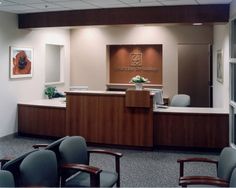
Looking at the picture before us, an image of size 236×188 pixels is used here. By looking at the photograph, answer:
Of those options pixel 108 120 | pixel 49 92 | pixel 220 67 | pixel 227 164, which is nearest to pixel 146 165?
pixel 108 120

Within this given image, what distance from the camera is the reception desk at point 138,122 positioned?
5.76 m

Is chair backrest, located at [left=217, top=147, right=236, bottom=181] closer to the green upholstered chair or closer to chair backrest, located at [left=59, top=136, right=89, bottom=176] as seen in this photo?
the green upholstered chair

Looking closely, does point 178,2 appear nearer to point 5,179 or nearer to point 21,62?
point 21,62

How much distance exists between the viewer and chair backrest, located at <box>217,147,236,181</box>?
2.78 m

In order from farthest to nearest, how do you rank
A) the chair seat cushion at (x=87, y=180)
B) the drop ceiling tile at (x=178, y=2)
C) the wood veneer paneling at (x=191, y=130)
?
the wood veneer paneling at (x=191, y=130)
the drop ceiling tile at (x=178, y=2)
the chair seat cushion at (x=87, y=180)

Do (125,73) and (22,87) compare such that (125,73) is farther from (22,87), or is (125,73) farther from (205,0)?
(205,0)

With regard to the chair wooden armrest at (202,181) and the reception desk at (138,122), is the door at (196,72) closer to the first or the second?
the reception desk at (138,122)

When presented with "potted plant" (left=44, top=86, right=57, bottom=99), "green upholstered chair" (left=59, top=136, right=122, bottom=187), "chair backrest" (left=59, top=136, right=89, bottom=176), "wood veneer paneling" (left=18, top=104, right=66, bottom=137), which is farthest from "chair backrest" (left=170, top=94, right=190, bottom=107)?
"chair backrest" (left=59, top=136, right=89, bottom=176)

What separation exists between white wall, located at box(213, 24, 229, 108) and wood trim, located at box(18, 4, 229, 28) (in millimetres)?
483

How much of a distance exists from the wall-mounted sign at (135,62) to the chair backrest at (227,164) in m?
5.74

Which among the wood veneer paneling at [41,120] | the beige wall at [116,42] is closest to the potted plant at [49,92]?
the wood veneer paneling at [41,120]

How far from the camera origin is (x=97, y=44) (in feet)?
29.0

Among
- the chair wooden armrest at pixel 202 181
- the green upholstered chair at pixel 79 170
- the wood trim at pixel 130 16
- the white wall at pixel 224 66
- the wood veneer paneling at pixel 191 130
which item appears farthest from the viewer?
the white wall at pixel 224 66

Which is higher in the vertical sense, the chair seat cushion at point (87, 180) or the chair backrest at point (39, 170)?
the chair backrest at point (39, 170)
